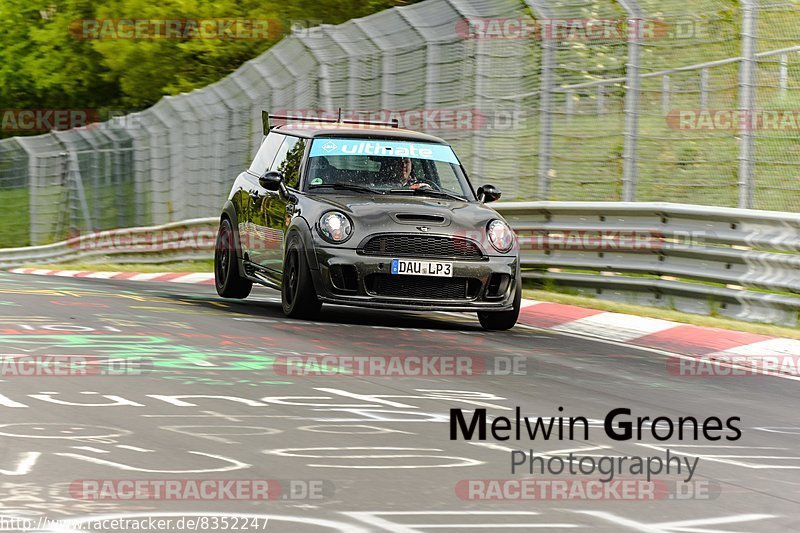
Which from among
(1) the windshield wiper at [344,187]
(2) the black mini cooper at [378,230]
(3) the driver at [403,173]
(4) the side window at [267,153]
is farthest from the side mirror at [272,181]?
(4) the side window at [267,153]

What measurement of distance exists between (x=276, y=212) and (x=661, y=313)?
3.64 metres

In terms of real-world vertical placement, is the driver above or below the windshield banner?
below

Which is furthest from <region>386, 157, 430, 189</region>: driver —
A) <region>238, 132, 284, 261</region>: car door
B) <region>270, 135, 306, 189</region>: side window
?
<region>238, 132, 284, 261</region>: car door

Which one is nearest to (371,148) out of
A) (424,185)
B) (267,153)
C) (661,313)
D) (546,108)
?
(424,185)

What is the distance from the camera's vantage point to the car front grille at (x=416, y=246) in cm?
1098

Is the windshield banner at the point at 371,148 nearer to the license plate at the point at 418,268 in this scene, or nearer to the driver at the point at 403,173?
the driver at the point at 403,173

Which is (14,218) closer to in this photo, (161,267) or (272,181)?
(161,267)

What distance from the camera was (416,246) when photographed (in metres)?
11.0

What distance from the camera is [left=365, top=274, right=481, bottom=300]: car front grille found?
11.0 meters

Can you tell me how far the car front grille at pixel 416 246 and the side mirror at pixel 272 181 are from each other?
1.29m

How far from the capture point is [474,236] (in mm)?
11227

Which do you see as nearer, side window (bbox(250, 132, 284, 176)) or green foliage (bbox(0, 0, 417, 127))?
side window (bbox(250, 132, 284, 176))

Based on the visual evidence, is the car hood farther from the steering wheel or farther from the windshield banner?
the windshield banner

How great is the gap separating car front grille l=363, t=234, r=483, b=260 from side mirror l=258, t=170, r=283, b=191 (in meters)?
1.29
